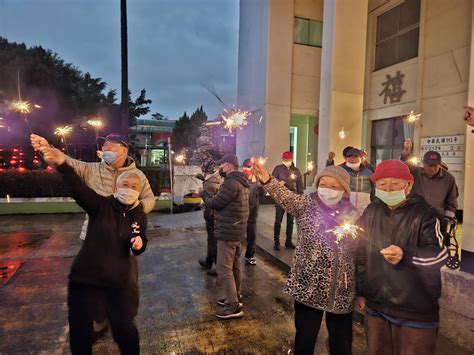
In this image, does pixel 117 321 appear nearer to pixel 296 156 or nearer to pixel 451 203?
pixel 451 203

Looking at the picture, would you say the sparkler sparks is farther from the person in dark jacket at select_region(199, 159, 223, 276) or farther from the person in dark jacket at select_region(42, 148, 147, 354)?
the person in dark jacket at select_region(42, 148, 147, 354)

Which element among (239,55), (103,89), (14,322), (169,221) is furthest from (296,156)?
(103,89)

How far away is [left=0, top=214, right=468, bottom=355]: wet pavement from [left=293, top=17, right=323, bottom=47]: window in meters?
9.38

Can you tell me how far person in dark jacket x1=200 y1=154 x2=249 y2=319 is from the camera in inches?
152

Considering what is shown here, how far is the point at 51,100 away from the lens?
14023mm

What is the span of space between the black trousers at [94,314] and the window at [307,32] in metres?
12.2

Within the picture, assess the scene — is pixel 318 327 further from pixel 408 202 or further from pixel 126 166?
pixel 126 166

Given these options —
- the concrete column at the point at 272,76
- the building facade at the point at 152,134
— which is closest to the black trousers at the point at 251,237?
the concrete column at the point at 272,76

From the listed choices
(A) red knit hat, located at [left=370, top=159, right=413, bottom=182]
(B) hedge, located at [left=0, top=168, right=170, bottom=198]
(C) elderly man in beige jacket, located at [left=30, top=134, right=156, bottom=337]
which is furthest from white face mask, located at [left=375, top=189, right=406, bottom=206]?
(B) hedge, located at [left=0, top=168, right=170, bottom=198]

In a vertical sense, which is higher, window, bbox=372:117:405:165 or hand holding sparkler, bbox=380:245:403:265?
window, bbox=372:117:405:165

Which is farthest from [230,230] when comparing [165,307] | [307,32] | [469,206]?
[307,32]

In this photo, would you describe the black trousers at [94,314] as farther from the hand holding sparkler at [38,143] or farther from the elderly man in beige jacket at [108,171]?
the hand holding sparkler at [38,143]

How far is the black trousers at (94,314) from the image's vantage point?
95.4 inches

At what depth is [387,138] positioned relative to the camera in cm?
1131
